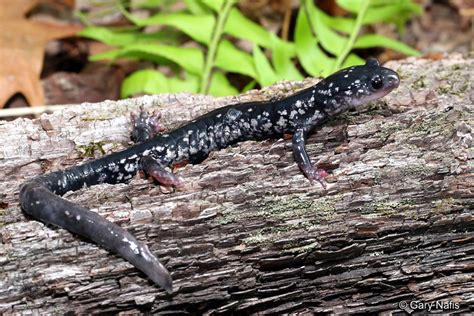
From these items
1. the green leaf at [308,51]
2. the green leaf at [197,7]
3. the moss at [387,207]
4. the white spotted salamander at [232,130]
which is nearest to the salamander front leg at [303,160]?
the white spotted salamander at [232,130]

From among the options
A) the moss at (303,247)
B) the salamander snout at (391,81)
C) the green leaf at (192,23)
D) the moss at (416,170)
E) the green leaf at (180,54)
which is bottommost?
the moss at (303,247)

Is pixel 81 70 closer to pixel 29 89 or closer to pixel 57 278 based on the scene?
pixel 29 89

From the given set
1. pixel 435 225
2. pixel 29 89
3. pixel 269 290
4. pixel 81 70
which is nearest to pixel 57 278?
pixel 269 290

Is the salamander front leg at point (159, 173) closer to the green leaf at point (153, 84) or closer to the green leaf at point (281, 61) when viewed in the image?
the green leaf at point (153, 84)

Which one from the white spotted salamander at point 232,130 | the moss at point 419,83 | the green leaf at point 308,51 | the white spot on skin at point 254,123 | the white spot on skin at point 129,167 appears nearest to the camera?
the white spotted salamander at point 232,130

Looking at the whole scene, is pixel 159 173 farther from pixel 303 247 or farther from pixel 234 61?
pixel 234 61

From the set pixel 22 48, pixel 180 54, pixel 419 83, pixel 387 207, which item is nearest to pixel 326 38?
pixel 419 83
